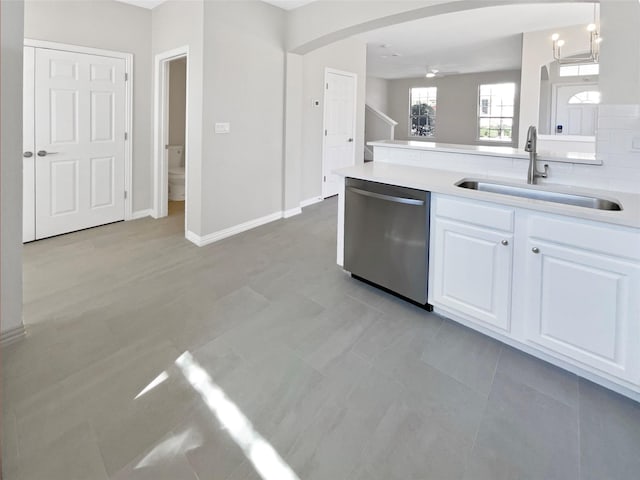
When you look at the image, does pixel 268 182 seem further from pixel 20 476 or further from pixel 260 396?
pixel 20 476

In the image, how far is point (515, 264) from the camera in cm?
217

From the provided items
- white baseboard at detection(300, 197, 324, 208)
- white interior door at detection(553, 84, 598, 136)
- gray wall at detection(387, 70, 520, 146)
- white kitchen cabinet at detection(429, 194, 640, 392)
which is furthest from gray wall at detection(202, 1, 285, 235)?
gray wall at detection(387, 70, 520, 146)

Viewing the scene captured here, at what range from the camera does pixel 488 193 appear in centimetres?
227

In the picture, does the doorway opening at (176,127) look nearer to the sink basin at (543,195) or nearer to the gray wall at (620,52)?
the sink basin at (543,195)

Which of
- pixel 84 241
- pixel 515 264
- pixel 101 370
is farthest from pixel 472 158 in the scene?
pixel 84 241

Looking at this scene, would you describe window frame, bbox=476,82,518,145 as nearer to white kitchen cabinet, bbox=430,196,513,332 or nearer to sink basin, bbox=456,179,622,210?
sink basin, bbox=456,179,622,210

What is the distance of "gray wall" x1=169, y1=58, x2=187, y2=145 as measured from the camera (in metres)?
6.11

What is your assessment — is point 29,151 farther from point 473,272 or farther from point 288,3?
point 473,272

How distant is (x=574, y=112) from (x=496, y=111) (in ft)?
12.0

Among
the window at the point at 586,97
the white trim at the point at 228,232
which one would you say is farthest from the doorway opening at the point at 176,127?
the window at the point at 586,97

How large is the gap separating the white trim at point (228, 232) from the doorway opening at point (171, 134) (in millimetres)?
553

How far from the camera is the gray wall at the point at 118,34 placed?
3.94m

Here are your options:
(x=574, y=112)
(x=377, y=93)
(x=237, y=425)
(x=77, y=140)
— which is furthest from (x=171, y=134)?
(x=377, y=93)

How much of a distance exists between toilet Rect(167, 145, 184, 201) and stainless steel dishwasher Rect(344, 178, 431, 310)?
12.5 feet
